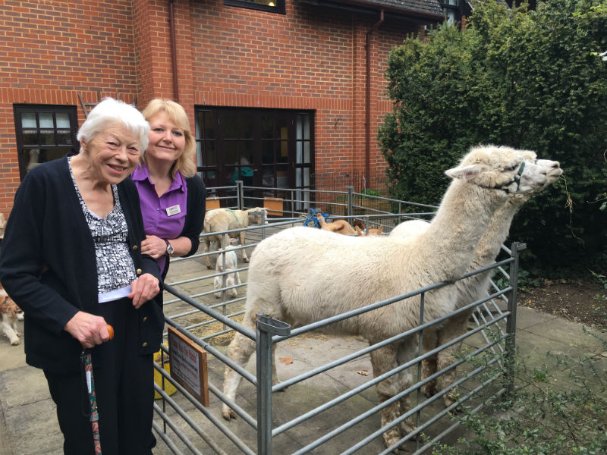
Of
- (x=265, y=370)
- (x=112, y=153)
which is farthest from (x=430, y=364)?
(x=112, y=153)

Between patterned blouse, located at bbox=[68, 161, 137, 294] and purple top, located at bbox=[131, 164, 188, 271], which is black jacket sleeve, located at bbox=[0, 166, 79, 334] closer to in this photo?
patterned blouse, located at bbox=[68, 161, 137, 294]

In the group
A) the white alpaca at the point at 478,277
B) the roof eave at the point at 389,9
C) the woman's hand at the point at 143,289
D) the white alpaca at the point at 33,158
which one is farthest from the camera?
the roof eave at the point at 389,9

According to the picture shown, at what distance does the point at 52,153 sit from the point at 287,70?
533 cm

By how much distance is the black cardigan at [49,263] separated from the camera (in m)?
1.83

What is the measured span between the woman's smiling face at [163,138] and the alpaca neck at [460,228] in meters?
1.77

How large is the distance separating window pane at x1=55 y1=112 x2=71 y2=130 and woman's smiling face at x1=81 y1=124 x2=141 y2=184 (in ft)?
25.7

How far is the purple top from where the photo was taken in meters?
2.55

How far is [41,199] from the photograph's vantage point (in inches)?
73.2

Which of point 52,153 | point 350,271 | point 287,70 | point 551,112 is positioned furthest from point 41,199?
point 287,70

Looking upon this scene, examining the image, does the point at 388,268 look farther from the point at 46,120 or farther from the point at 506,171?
the point at 46,120

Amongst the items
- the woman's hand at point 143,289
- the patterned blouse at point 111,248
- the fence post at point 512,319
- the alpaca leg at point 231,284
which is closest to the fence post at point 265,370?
the woman's hand at point 143,289

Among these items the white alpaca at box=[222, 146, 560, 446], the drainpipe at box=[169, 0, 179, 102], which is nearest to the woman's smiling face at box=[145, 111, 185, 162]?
the white alpaca at box=[222, 146, 560, 446]

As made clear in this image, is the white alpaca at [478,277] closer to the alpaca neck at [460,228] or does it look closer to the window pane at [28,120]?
the alpaca neck at [460,228]

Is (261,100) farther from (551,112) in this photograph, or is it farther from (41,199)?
(41,199)
